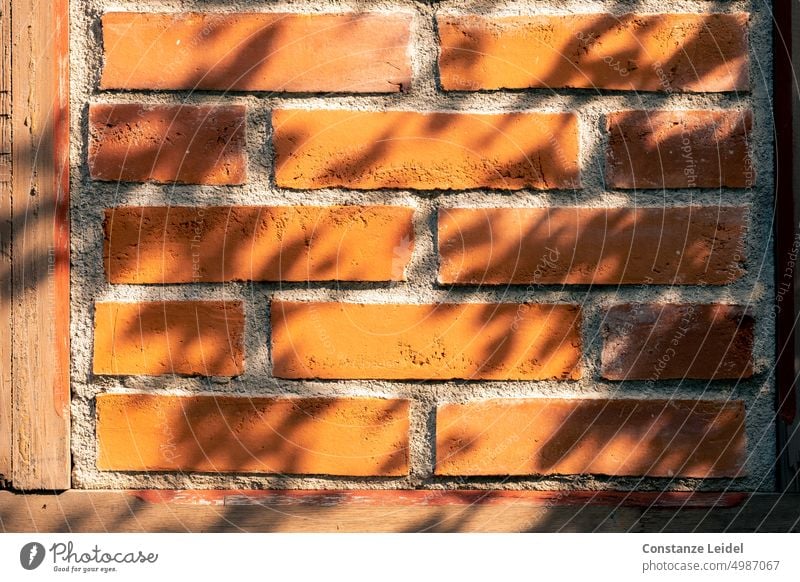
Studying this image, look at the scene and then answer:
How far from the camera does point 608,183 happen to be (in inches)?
27.0

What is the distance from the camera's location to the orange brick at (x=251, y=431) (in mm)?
693

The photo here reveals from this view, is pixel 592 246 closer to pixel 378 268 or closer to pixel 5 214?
pixel 378 268

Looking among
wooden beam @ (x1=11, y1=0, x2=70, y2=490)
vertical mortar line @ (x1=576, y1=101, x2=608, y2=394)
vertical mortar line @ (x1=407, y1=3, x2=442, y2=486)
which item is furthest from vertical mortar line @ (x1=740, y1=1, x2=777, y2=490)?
wooden beam @ (x1=11, y1=0, x2=70, y2=490)

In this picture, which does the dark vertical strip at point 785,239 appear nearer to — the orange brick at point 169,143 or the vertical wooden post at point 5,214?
the orange brick at point 169,143

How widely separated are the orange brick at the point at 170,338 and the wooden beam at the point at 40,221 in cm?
5

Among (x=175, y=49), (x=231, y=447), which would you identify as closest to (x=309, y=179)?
(x=175, y=49)

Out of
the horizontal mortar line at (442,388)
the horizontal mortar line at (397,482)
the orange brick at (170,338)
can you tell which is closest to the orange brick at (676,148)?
the horizontal mortar line at (442,388)

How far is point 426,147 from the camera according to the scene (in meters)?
0.68

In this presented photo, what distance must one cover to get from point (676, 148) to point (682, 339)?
0.20m

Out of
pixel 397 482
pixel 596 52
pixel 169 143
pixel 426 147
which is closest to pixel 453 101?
pixel 426 147

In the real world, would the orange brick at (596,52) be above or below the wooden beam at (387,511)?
above

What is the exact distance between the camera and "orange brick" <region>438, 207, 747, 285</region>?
69cm
